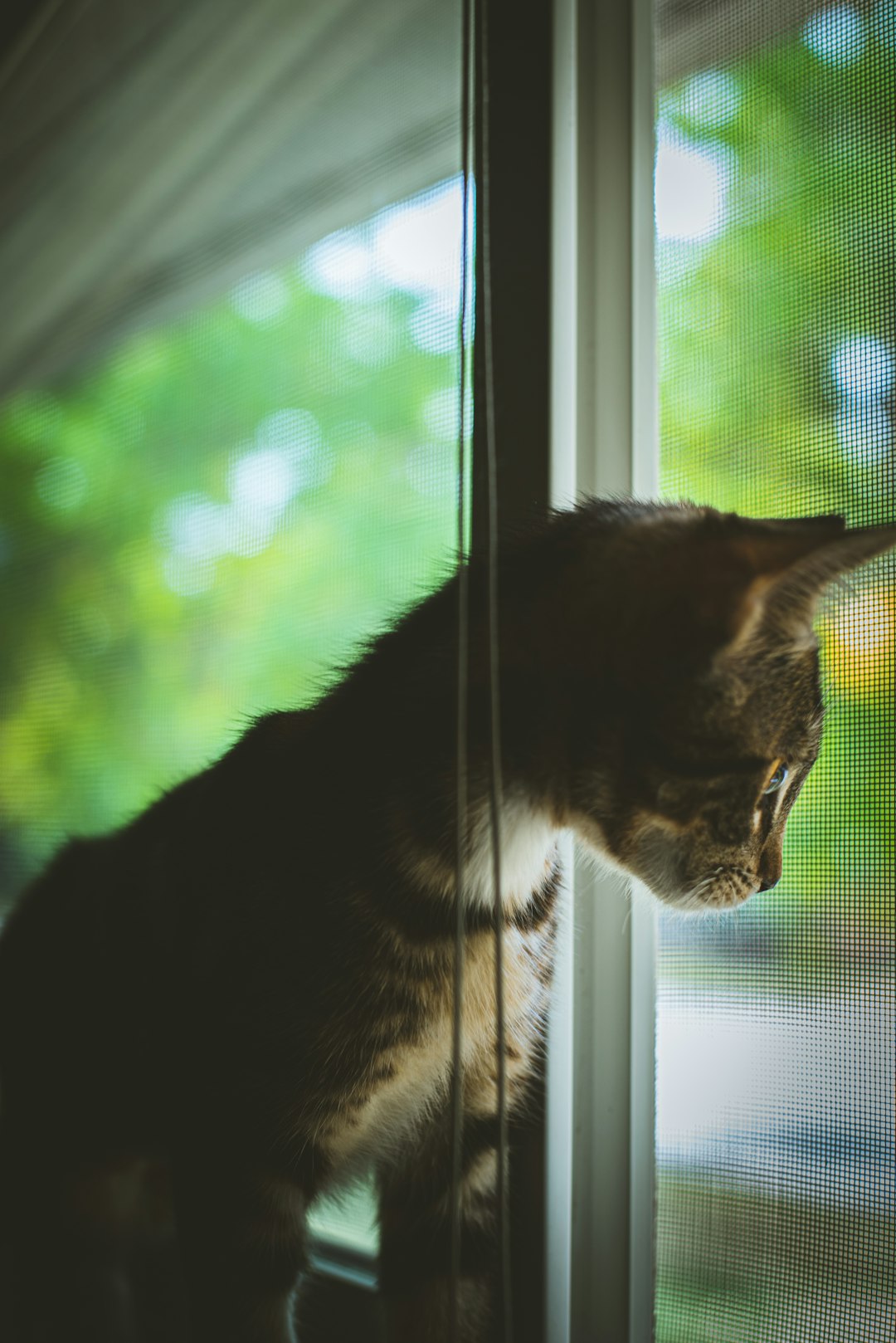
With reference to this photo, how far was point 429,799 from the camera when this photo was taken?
72 cm

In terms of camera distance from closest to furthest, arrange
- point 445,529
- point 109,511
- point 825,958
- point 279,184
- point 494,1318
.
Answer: point 825,958 → point 494,1318 → point 445,529 → point 279,184 → point 109,511

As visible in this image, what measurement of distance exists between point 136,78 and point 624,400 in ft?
2.75

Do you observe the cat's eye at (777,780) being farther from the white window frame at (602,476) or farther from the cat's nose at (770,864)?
the white window frame at (602,476)

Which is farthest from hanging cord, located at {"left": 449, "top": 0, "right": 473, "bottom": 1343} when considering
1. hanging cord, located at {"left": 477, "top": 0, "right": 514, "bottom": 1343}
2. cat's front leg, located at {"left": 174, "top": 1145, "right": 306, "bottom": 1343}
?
cat's front leg, located at {"left": 174, "top": 1145, "right": 306, "bottom": 1343}

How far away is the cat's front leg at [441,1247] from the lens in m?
0.81

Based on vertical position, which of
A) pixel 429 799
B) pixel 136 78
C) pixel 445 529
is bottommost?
pixel 429 799

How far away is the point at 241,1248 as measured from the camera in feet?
2.33

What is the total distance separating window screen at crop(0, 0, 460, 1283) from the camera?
39.9 inches

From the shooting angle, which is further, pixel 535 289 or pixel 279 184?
pixel 279 184

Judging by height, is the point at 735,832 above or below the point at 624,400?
below

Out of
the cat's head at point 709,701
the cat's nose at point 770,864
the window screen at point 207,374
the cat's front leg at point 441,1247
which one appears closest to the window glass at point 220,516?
the window screen at point 207,374

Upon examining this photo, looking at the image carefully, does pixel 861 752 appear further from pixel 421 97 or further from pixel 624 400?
pixel 421 97

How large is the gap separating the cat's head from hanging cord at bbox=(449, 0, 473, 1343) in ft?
0.34

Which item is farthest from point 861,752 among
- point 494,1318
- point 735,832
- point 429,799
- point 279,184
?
point 279,184
